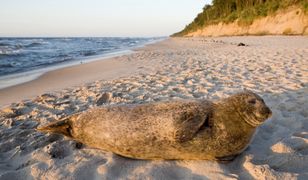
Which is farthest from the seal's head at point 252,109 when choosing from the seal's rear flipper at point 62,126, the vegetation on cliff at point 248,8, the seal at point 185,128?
the vegetation on cliff at point 248,8

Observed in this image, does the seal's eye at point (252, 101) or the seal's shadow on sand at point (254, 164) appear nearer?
the seal's shadow on sand at point (254, 164)

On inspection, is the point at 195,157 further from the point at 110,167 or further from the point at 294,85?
the point at 294,85

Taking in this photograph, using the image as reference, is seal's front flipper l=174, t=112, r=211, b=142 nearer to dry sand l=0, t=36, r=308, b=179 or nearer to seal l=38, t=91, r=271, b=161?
seal l=38, t=91, r=271, b=161

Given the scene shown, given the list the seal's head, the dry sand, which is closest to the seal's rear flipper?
the dry sand

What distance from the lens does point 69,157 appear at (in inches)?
119

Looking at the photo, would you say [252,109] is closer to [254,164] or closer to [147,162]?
[254,164]

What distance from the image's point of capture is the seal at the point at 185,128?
104 inches

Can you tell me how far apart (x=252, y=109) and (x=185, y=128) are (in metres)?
0.64

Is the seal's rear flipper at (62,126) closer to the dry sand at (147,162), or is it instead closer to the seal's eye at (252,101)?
the dry sand at (147,162)

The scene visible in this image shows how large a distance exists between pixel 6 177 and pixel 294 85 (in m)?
4.76

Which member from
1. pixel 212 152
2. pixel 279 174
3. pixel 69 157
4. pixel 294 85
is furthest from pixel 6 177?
pixel 294 85

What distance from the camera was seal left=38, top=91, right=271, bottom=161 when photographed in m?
2.63

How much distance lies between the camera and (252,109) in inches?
104

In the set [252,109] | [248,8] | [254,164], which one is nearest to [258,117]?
[252,109]
